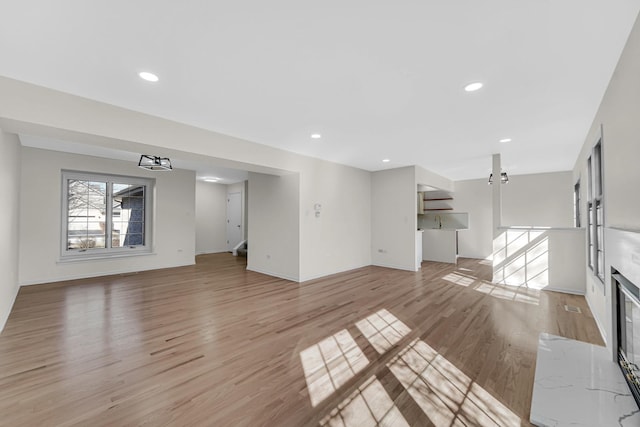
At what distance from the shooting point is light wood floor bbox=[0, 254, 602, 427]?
5.76 ft

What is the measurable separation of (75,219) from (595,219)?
29.9 ft

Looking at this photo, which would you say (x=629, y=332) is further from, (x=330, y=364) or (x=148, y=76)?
(x=148, y=76)

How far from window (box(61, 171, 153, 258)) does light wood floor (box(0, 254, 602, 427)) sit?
4.69 ft

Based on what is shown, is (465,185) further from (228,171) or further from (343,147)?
(228,171)

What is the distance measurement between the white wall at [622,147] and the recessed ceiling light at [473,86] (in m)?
0.94

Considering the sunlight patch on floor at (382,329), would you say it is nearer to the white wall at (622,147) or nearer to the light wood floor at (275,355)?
the light wood floor at (275,355)

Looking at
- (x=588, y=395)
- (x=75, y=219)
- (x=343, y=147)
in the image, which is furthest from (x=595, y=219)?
(x=75, y=219)

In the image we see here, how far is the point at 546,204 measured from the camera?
302 inches

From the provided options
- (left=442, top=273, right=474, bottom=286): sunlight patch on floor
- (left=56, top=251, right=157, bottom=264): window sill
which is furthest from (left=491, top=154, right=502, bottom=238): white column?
(left=56, top=251, right=157, bottom=264): window sill

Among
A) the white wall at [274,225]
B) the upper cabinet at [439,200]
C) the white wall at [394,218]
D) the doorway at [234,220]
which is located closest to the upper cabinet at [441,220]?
the upper cabinet at [439,200]

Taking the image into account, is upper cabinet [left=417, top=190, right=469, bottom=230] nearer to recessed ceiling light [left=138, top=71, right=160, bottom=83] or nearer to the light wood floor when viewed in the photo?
the light wood floor

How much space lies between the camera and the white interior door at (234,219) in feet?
30.8

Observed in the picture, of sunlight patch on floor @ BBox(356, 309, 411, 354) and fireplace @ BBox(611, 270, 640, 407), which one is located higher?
fireplace @ BBox(611, 270, 640, 407)

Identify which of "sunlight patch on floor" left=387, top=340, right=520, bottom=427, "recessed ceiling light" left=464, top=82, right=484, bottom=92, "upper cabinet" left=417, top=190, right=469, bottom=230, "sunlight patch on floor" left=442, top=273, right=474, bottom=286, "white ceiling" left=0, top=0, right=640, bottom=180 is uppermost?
"white ceiling" left=0, top=0, right=640, bottom=180
